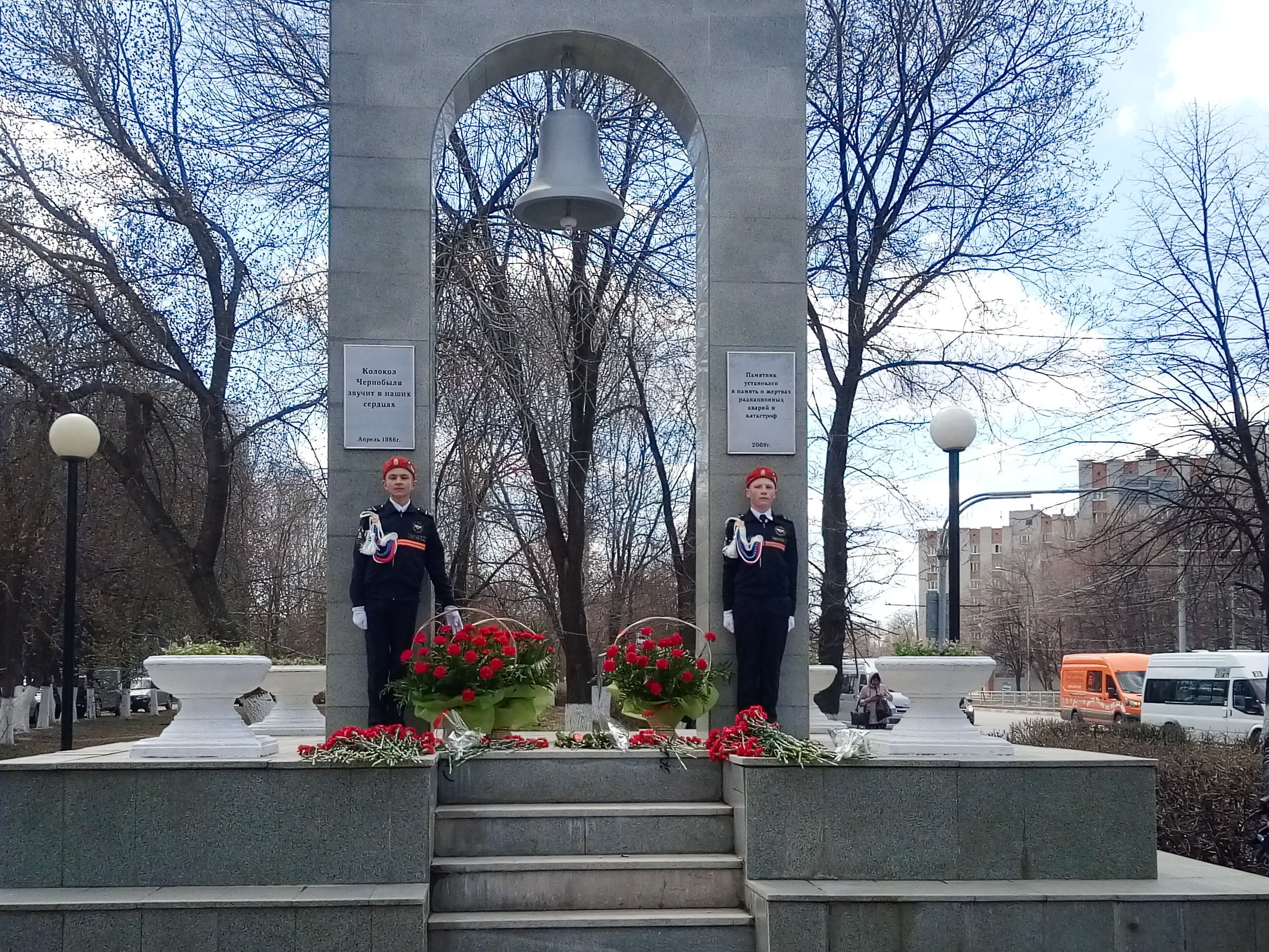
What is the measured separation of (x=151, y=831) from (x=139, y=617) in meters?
19.3

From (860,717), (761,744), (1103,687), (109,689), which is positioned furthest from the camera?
(109,689)

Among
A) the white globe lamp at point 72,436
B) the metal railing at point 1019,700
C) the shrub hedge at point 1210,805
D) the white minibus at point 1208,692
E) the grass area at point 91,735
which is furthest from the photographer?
the metal railing at point 1019,700

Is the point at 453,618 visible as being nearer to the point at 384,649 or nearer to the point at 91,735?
the point at 384,649

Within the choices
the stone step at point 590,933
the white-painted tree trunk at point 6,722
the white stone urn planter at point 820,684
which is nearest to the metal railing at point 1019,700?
the white-painted tree trunk at point 6,722

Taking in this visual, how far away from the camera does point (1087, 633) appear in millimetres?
59969

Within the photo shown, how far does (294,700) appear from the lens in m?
9.54

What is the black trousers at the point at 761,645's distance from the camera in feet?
26.3

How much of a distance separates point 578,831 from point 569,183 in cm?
419

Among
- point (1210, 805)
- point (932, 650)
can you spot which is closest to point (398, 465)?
point (932, 650)

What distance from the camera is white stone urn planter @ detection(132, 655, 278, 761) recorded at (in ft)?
21.5

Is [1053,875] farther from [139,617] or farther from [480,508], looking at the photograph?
[139,617]

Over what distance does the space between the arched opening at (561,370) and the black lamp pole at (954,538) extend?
2559mm

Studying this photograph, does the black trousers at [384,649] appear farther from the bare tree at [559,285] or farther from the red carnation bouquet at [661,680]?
the bare tree at [559,285]

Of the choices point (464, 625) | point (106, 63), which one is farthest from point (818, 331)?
point (464, 625)
